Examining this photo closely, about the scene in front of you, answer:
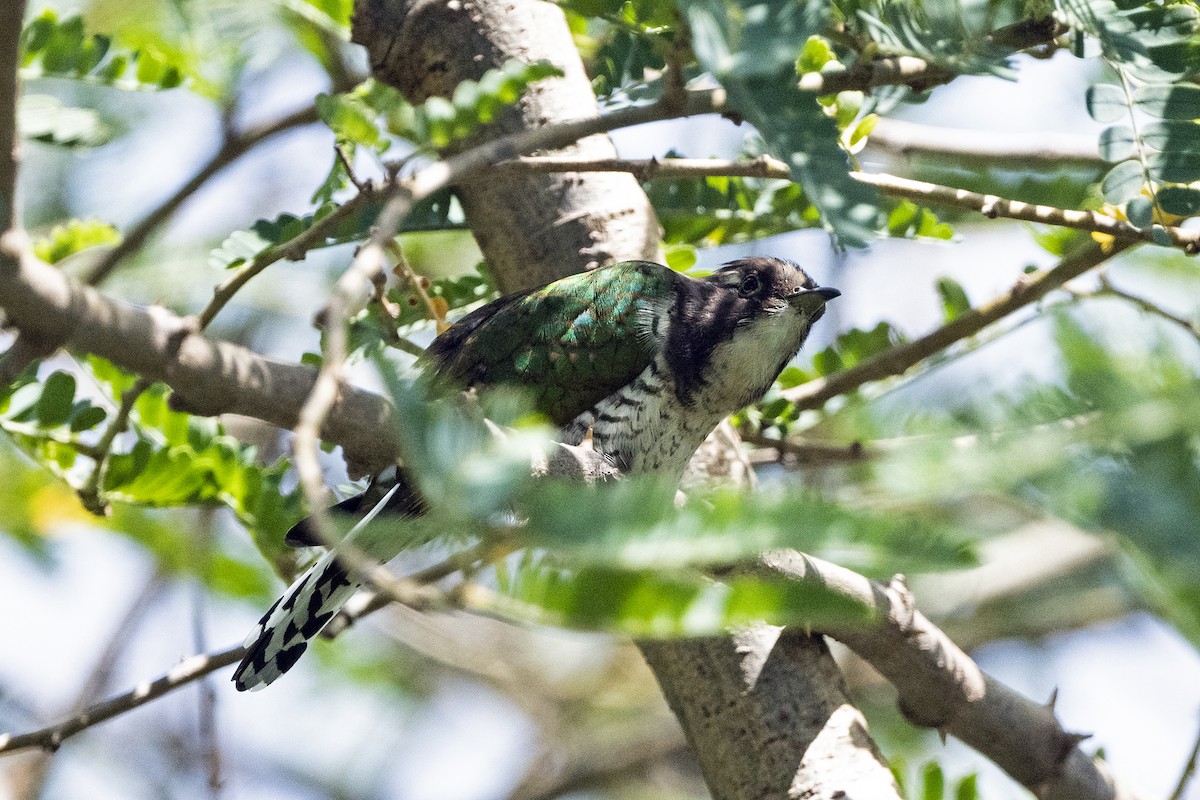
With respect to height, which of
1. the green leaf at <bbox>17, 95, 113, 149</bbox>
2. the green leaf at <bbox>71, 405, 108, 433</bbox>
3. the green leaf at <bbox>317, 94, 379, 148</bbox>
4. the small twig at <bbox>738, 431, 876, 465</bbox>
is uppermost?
the green leaf at <bbox>317, 94, 379, 148</bbox>

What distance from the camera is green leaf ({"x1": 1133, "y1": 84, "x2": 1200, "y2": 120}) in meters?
2.93

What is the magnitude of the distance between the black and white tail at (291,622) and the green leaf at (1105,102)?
6.52ft

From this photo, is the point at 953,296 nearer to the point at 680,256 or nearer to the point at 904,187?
the point at 680,256

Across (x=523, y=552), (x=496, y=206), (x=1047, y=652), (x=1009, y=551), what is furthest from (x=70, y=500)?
(x=1047, y=652)

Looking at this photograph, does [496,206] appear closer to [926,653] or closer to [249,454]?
[249,454]

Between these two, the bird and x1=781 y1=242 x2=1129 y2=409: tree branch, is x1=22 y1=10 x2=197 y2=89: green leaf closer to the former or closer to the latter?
the bird

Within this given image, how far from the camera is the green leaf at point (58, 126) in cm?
373

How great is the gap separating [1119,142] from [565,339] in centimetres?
168

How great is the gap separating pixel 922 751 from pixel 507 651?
2.44 meters

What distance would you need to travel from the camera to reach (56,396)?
3338 millimetres

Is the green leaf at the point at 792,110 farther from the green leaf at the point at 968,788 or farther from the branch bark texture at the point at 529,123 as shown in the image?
the green leaf at the point at 968,788

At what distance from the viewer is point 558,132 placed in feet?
8.17

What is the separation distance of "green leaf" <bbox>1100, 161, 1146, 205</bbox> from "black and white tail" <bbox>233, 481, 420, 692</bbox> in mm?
1965

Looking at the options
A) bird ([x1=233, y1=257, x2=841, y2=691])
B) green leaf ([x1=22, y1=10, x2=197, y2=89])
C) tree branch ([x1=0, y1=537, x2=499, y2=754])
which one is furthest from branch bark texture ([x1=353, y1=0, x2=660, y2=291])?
tree branch ([x1=0, y1=537, x2=499, y2=754])
